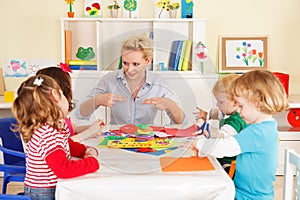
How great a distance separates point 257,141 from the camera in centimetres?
159

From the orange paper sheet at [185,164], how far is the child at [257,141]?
5 cm

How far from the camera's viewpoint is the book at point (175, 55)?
2.12 m

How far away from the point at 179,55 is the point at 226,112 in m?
0.52

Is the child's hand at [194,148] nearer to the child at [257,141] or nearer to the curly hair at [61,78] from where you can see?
the child at [257,141]

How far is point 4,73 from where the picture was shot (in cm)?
354

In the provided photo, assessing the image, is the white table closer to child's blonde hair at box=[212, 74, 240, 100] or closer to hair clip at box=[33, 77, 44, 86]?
hair clip at box=[33, 77, 44, 86]

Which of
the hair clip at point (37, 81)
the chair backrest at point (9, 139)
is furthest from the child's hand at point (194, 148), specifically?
the chair backrest at point (9, 139)

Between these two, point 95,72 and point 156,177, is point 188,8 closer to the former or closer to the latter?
point 95,72

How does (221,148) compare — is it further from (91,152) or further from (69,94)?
(69,94)

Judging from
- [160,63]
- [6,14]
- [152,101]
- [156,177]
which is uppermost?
[6,14]

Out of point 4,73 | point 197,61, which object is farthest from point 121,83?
point 4,73

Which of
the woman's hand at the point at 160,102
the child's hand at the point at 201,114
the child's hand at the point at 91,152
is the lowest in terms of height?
the child's hand at the point at 91,152

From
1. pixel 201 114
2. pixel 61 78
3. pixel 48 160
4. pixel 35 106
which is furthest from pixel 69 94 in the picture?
pixel 201 114

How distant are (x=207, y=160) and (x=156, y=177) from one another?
26cm
